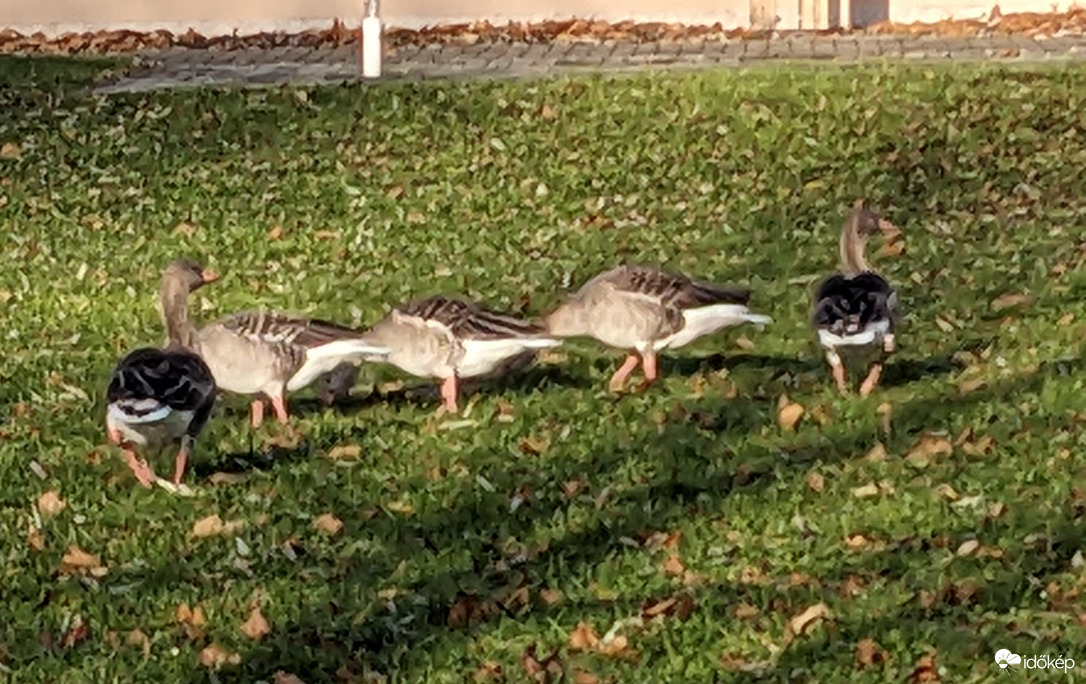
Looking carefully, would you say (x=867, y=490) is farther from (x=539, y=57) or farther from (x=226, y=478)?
(x=539, y=57)

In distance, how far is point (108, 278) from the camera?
50.0 feet

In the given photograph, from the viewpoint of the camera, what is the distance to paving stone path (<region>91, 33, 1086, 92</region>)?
21.7m

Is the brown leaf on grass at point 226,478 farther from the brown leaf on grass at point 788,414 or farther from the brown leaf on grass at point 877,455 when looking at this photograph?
the brown leaf on grass at point 877,455

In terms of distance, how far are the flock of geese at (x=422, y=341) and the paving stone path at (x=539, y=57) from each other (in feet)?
32.7

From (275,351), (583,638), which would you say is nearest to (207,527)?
(275,351)

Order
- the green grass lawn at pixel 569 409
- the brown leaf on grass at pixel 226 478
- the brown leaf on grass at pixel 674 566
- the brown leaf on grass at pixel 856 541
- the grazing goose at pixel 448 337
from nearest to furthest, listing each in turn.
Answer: the green grass lawn at pixel 569 409 < the brown leaf on grass at pixel 674 566 < the brown leaf on grass at pixel 856 541 < the brown leaf on grass at pixel 226 478 < the grazing goose at pixel 448 337

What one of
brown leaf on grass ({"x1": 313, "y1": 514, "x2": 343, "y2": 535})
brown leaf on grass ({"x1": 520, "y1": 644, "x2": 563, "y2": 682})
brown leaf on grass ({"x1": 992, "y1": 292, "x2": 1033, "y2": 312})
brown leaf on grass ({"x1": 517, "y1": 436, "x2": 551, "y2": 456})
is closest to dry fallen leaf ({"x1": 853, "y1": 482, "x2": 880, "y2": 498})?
brown leaf on grass ({"x1": 517, "y1": 436, "x2": 551, "y2": 456})

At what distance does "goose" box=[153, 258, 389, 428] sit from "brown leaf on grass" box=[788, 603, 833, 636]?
3.09m

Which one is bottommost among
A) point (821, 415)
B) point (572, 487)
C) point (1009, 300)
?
point (572, 487)

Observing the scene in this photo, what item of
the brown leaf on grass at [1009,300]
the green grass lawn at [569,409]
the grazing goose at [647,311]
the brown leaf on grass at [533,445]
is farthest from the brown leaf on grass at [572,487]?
the brown leaf on grass at [1009,300]

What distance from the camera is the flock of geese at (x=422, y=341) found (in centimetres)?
990

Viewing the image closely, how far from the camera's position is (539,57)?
22.8 m

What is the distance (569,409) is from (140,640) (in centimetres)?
350

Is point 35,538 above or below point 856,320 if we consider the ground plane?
below
